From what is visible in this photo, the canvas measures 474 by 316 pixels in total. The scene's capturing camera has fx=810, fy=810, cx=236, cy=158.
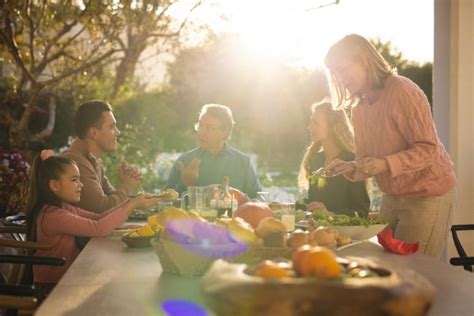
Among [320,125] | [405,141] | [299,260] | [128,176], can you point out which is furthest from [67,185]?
[299,260]

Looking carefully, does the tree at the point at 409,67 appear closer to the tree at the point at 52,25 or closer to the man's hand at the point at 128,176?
the tree at the point at 52,25

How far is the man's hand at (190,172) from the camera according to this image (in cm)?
412

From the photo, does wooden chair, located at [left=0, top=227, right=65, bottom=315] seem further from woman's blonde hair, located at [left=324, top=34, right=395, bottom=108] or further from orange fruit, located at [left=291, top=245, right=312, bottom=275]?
woman's blonde hair, located at [left=324, top=34, right=395, bottom=108]

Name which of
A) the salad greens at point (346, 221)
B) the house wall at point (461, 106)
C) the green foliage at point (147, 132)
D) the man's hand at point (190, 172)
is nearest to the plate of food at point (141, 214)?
the man's hand at point (190, 172)

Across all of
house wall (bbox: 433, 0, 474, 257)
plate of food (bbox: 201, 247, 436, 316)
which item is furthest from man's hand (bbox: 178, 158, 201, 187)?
plate of food (bbox: 201, 247, 436, 316)

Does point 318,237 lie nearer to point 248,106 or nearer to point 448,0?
point 448,0

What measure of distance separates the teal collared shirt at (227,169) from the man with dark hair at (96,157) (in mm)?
567

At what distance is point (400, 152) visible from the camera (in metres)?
2.82

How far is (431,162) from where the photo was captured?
2.89 meters

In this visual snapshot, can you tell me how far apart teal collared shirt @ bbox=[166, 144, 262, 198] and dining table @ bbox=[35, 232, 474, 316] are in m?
1.85

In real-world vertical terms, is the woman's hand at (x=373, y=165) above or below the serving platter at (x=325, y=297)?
below

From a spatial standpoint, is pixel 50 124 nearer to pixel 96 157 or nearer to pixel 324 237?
pixel 96 157

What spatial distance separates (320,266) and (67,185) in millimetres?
2107

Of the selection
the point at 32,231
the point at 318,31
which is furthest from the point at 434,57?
the point at 32,231
